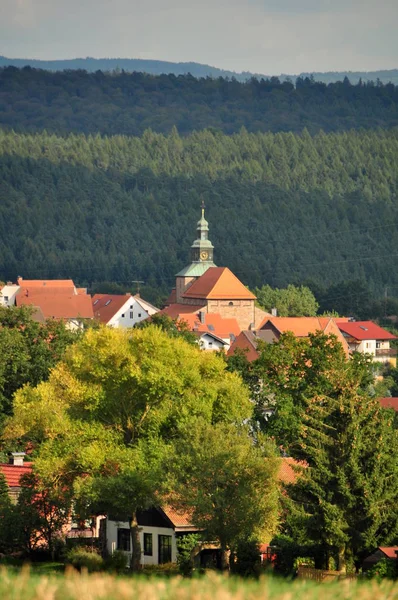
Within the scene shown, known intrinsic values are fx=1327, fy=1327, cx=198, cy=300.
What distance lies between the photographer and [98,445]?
111 feet

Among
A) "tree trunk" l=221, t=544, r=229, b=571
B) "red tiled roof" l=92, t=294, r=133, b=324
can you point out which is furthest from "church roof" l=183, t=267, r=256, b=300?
"tree trunk" l=221, t=544, r=229, b=571

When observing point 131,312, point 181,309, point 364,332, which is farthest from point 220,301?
point 131,312

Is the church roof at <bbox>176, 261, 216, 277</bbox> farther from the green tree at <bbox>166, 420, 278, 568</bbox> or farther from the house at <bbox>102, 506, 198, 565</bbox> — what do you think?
the green tree at <bbox>166, 420, 278, 568</bbox>

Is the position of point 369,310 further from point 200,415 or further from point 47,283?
point 200,415

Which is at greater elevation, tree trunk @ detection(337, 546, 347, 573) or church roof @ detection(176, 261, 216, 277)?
church roof @ detection(176, 261, 216, 277)

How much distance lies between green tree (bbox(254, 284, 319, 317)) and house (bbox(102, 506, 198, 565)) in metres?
112

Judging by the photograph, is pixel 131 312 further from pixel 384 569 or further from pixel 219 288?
pixel 384 569

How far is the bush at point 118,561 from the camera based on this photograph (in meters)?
29.0

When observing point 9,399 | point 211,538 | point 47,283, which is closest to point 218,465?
point 211,538

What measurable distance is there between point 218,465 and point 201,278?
4100 inches

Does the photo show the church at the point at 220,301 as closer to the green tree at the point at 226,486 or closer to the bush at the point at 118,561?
the bush at the point at 118,561

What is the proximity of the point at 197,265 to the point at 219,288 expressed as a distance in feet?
62.1

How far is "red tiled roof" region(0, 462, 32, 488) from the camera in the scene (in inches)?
1437

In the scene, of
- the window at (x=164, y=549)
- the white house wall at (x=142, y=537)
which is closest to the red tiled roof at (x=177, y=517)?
the white house wall at (x=142, y=537)
